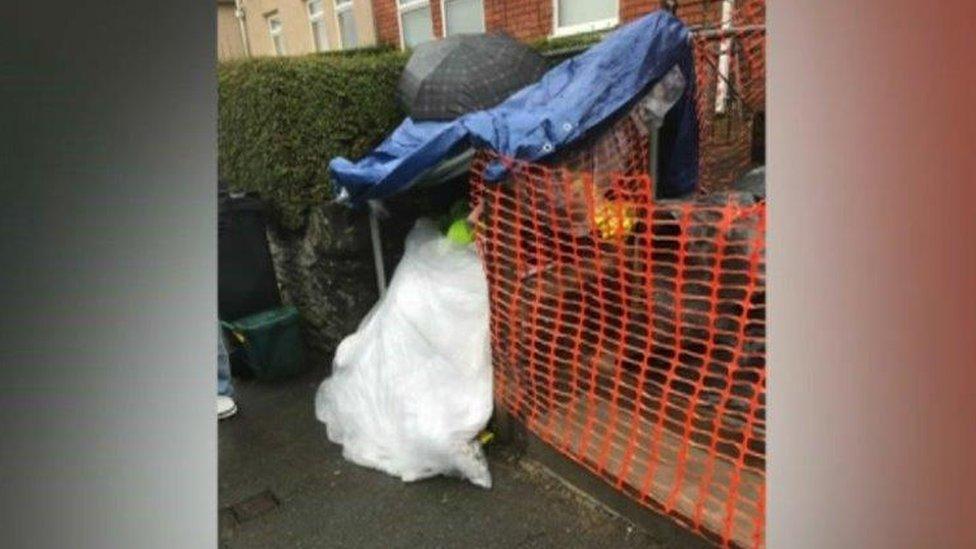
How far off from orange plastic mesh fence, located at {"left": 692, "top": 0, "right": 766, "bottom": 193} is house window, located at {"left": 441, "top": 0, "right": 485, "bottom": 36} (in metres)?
3.95

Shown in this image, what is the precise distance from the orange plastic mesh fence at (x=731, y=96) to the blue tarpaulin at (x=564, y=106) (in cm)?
105

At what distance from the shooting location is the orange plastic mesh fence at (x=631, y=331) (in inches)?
100

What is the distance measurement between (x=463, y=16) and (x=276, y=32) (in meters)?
8.92

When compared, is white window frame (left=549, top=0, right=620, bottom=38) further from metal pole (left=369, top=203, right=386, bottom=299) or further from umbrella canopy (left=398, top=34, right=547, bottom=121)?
metal pole (left=369, top=203, right=386, bottom=299)

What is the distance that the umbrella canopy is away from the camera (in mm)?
3850

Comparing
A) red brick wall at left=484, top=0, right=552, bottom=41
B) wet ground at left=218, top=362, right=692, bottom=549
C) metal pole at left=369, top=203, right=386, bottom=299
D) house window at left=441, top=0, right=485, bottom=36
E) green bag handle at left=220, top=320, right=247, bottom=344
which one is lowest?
wet ground at left=218, top=362, right=692, bottom=549

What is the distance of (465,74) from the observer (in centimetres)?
391

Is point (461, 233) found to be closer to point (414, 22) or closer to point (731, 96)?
point (731, 96)

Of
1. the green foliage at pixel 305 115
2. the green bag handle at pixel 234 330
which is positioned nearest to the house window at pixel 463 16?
the green foliage at pixel 305 115

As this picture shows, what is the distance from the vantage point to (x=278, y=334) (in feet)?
14.1

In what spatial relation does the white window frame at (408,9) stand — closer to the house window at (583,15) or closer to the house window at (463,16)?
the house window at (463,16)
